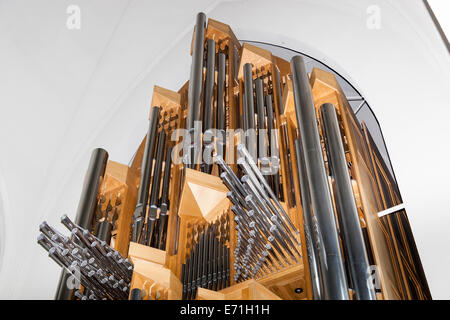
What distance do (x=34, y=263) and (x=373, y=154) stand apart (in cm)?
317

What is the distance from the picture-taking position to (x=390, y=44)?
3.27 metres

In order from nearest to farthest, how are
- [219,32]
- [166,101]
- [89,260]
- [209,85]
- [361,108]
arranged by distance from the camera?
1. [89,260]
2. [361,108]
3. [209,85]
4. [166,101]
5. [219,32]

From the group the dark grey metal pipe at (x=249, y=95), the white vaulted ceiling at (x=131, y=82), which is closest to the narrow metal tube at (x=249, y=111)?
→ the dark grey metal pipe at (x=249, y=95)

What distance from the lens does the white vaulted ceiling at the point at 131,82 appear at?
2758 mm

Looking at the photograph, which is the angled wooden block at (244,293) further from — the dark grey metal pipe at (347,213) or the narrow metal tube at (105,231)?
the narrow metal tube at (105,231)

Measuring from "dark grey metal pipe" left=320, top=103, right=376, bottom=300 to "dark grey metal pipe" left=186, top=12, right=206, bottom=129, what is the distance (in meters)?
1.16

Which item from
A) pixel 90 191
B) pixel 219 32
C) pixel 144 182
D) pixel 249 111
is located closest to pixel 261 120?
pixel 249 111

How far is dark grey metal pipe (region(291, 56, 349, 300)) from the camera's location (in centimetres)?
187

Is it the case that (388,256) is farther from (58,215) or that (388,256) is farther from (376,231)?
(58,215)

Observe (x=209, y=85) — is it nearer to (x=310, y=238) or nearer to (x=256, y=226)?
(x=256, y=226)

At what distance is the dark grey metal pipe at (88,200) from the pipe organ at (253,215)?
1 cm

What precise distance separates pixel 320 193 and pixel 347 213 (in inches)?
→ 6.1

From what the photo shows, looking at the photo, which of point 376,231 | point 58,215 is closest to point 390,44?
point 376,231

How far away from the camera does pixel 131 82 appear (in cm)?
544
